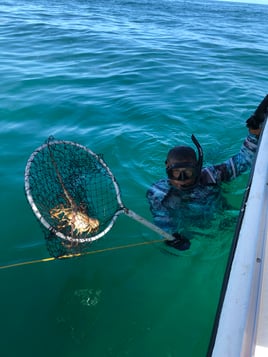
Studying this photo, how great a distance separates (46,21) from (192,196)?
16994 mm

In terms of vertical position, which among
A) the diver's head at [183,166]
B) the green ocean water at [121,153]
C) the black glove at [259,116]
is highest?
the black glove at [259,116]

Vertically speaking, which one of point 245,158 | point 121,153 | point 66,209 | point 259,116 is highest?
point 259,116

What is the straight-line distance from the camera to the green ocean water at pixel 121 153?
373 centimetres

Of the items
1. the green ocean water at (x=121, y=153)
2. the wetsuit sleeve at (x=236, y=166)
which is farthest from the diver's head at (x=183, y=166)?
the green ocean water at (x=121, y=153)

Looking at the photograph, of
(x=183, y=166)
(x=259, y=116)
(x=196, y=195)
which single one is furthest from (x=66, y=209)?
(x=259, y=116)

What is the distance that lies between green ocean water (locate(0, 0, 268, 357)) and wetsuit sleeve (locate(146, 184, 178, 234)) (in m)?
0.34

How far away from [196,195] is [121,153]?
2.55 metres

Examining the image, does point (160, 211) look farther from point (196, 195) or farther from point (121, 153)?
point (121, 153)

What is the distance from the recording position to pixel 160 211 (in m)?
4.57

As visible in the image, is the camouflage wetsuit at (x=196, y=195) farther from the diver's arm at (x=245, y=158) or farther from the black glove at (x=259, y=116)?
the black glove at (x=259, y=116)

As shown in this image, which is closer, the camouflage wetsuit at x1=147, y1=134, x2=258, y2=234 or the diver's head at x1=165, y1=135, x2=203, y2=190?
the diver's head at x1=165, y1=135, x2=203, y2=190

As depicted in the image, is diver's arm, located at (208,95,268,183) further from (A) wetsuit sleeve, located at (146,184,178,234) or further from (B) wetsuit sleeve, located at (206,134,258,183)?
(A) wetsuit sleeve, located at (146,184,178,234)

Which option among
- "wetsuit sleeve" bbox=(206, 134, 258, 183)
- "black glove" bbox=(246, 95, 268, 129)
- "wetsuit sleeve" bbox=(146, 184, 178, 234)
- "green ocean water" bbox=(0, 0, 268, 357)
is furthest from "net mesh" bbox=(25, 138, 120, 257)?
"black glove" bbox=(246, 95, 268, 129)

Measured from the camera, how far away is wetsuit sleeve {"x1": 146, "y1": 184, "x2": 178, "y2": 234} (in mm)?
4496
